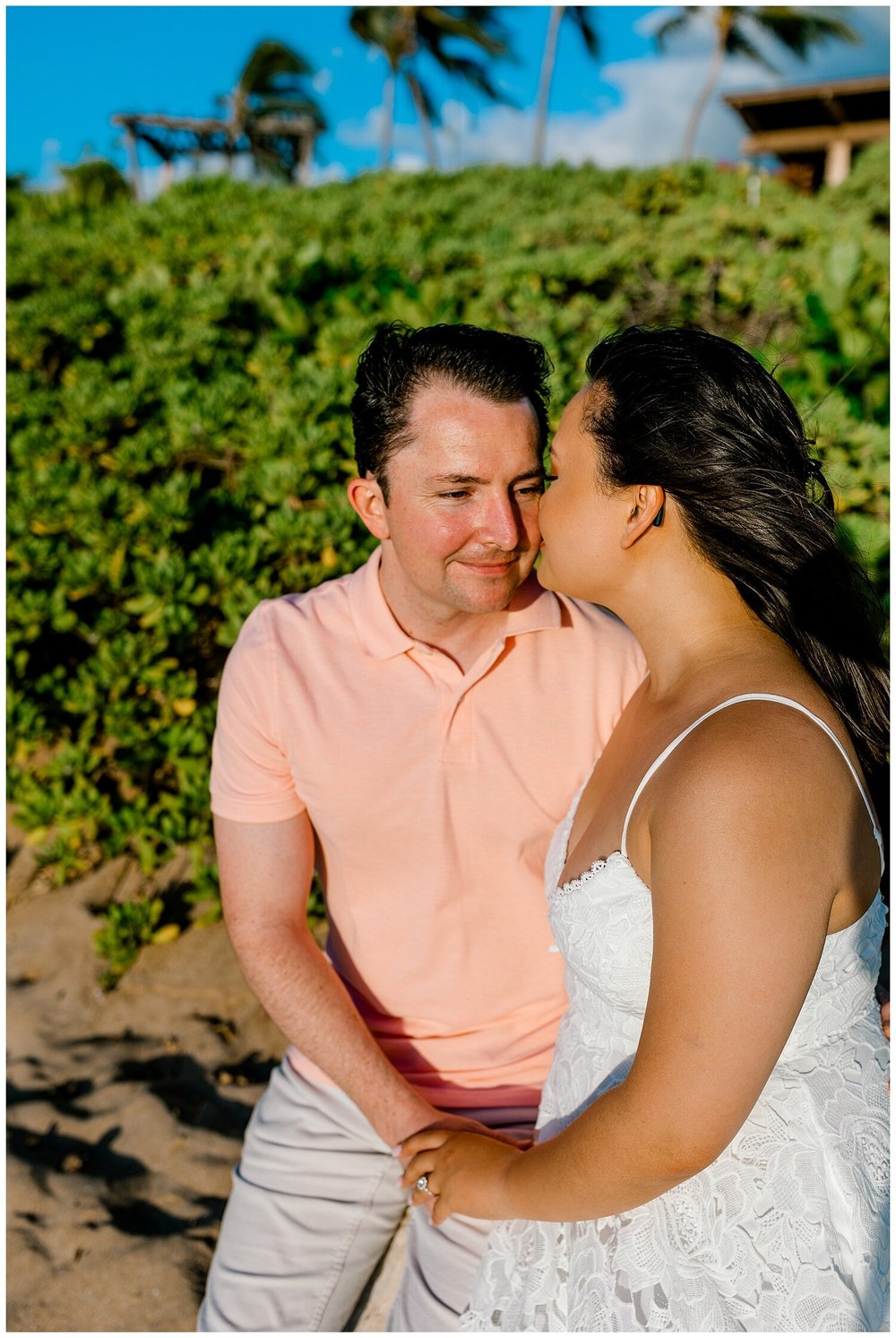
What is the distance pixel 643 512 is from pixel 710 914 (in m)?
0.81

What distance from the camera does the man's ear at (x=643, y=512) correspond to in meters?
1.87

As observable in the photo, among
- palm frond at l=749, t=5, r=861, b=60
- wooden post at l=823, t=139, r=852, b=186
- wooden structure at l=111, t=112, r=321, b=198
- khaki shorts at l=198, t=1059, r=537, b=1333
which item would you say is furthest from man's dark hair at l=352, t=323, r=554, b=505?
palm frond at l=749, t=5, r=861, b=60

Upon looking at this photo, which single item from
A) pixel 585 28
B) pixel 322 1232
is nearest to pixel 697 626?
pixel 322 1232

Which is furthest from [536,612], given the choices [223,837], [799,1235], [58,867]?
[58,867]

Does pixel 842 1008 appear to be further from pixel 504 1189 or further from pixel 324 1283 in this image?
pixel 324 1283

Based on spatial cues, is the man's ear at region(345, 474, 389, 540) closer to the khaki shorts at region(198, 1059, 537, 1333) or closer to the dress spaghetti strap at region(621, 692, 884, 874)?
the dress spaghetti strap at region(621, 692, 884, 874)

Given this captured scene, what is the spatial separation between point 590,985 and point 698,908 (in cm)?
59

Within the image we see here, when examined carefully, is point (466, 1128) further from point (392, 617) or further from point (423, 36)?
point (423, 36)

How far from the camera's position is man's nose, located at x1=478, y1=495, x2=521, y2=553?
236 cm

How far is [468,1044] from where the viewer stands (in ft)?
8.42

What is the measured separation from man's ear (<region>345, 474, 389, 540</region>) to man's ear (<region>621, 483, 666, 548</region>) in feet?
2.85

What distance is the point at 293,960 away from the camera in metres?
2.57

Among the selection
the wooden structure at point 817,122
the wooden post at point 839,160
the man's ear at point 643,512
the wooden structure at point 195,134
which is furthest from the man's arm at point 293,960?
the wooden post at point 839,160

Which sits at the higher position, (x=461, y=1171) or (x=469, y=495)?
(x=469, y=495)
